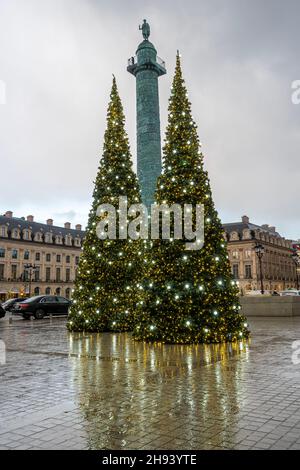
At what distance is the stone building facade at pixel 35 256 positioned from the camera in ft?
252

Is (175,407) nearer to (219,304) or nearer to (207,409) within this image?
(207,409)

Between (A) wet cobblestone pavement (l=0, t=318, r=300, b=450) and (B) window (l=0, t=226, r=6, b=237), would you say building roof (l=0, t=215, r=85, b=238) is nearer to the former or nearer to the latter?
(B) window (l=0, t=226, r=6, b=237)

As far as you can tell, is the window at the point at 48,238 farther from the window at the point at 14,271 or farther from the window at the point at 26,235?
the window at the point at 14,271

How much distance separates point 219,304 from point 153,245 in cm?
300

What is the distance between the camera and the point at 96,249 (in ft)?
61.3

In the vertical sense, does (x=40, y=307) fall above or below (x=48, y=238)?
below

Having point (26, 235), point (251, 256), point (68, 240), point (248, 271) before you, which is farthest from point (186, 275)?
point (248, 271)

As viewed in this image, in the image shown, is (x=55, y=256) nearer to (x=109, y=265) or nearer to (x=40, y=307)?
(x=40, y=307)

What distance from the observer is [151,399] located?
21.8 feet

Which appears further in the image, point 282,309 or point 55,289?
point 55,289

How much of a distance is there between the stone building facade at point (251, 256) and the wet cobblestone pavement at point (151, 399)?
76508mm

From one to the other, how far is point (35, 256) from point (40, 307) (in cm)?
5568

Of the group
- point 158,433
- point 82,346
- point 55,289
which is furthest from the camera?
point 55,289
